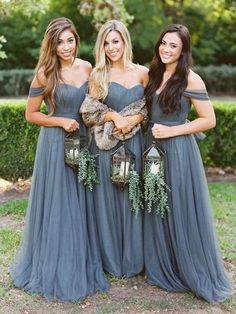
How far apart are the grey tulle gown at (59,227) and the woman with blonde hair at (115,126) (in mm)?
133

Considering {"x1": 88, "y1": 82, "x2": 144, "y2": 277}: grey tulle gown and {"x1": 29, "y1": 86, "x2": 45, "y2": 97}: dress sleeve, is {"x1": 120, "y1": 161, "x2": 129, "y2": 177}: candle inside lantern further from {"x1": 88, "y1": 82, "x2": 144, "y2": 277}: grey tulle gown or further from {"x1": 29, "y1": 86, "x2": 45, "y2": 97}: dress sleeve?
{"x1": 29, "y1": 86, "x2": 45, "y2": 97}: dress sleeve

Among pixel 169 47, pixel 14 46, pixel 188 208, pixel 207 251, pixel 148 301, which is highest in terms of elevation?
pixel 14 46

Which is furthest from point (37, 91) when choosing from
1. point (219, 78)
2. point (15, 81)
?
point (219, 78)

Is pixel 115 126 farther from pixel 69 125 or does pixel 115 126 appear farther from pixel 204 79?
pixel 204 79

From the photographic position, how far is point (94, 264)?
→ 433cm

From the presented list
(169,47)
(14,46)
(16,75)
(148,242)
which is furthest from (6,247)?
(14,46)

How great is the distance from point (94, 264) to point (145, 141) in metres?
1.08

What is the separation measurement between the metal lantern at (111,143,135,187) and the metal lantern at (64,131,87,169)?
28 cm

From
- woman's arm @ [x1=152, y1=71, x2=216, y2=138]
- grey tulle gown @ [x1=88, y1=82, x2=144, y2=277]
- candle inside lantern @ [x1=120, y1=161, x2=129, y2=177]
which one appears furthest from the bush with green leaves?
candle inside lantern @ [x1=120, y1=161, x2=129, y2=177]

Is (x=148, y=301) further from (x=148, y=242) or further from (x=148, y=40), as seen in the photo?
(x=148, y=40)

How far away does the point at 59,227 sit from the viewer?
4191mm

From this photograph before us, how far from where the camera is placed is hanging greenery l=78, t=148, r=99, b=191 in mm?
4102

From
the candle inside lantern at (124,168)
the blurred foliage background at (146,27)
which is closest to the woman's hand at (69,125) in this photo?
the candle inside lantern at (124,168)

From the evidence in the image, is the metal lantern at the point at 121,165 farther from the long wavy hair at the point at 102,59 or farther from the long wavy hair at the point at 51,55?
the long wavy hair at the point at 51,55
